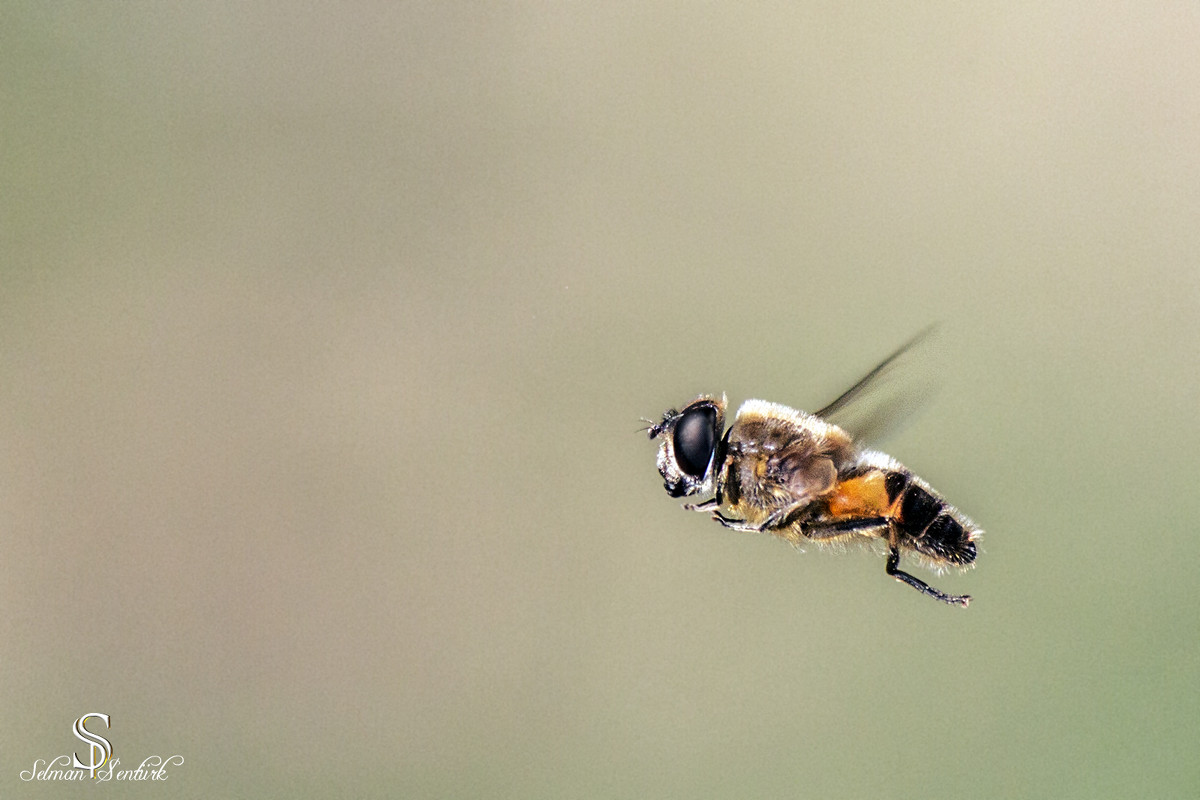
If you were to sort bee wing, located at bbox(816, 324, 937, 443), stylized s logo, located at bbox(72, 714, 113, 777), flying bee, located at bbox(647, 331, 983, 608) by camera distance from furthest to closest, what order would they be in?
stylized s logo, located at bbox(72, 714, 113, 777) < flying bee, located at bbox(647, 331, 983, 608) < bee wing, located at bbox(816, 324, 937, 443)

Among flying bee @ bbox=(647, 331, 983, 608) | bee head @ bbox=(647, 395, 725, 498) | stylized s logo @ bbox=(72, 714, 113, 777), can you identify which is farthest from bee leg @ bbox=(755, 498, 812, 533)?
stylized s logo @ bbox=(72, 714, 113, 777)

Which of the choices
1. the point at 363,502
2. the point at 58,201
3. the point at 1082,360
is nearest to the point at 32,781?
the point at 363,502

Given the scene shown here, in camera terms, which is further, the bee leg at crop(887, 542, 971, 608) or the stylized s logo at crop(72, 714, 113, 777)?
the stylized s logo at crop(72, 714, 113, 777)

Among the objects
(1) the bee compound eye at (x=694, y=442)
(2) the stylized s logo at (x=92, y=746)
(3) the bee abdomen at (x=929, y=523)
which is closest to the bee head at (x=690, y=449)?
(1) the bee compound eye at (x=694, y=442)

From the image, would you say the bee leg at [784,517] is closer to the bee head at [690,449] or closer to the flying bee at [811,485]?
the flying bee at [811,485]

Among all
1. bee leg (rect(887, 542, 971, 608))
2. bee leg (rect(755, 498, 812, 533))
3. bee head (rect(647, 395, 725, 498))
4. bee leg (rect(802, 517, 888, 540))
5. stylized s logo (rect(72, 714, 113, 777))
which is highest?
bee head (rect(647, 395, 725, 498))

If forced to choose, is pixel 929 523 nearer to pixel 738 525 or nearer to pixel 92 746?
pixel 738 525

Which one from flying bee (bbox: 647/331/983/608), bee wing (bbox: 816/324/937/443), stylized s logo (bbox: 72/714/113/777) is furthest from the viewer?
stylized s logo (bbox: 72/714/113/777)

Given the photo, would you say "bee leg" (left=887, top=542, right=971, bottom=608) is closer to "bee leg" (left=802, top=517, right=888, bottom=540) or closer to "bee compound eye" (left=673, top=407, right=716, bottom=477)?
"bee leg" (left=802, top=517, right=888, bottom=540)
